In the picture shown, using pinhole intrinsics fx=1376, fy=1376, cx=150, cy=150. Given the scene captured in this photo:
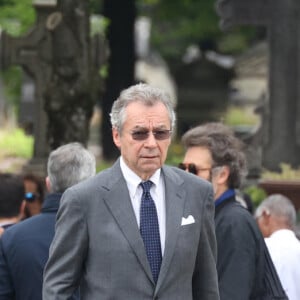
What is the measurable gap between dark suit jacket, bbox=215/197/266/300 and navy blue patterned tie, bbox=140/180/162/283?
1207 millimetres

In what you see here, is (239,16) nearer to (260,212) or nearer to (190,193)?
(260,212)

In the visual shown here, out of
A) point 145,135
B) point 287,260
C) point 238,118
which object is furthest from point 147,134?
point 238,118

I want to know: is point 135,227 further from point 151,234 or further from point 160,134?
point 160,134

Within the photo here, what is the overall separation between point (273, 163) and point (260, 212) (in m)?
6.58

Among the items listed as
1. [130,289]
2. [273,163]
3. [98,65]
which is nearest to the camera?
[130,289]

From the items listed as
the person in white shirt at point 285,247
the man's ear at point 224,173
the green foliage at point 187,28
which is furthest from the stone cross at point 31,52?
the green foliage at point 187,28

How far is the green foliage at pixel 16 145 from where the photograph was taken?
2088 centimetres

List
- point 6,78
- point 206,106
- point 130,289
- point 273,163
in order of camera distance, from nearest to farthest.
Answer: point 130,289, point 273,163, point 6,78, point 206,106

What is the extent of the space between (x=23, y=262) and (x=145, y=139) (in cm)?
150

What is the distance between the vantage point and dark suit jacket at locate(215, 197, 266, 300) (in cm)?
677

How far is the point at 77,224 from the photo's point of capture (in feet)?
18.5

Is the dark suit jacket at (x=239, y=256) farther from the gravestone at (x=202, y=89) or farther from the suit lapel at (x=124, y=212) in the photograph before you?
the gravestone at (x=202, y=89)

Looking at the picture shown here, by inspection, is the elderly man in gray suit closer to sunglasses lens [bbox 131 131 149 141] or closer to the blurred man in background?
sunglasses lens [bbox 131 131 149 141]

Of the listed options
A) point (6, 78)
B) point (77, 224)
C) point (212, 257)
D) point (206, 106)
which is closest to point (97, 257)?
point (77, 224)
